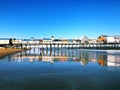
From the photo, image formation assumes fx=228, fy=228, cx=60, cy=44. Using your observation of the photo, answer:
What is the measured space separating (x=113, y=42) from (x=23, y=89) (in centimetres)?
13358

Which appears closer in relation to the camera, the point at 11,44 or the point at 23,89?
the point at 23,89

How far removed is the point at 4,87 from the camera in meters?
12.4

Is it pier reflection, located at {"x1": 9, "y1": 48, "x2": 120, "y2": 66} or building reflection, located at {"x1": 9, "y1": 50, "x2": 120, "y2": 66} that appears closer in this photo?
building reflection, located at {"x1": 9, "y1": 50, "x2": 120, "y2": 66}

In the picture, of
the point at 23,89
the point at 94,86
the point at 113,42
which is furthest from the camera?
the point at 113,42

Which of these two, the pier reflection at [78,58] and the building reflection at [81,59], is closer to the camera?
the building reflection at [81,59]

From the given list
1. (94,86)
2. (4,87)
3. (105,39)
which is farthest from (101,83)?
(105,39)

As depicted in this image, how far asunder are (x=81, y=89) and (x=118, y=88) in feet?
6.60

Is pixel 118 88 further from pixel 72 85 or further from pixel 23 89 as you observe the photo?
pixel 23 89

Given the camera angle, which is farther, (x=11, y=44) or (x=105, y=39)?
(x=105, y=39)

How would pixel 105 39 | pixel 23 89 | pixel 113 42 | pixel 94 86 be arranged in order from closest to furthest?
pixel 23 89 < pixel 94 86 < pixel 113 42 < pixel 105 39

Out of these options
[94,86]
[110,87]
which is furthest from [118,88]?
[94,86]

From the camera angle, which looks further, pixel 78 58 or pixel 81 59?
pixel 78 58

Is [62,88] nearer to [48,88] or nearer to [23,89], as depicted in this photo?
[48,88]

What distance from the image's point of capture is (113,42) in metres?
141
